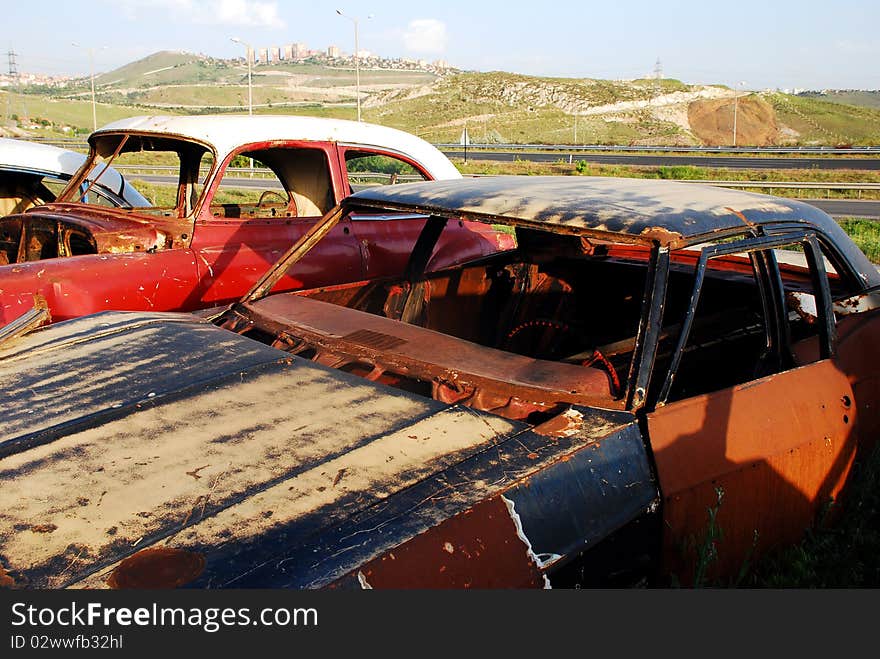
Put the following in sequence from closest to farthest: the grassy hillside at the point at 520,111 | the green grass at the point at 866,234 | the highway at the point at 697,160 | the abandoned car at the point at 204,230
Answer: the abandoned car at the point at 204,230
the green grass at the point at 866,234
the highway at the point at 697,160
the grassy hillside at the point at 520,111

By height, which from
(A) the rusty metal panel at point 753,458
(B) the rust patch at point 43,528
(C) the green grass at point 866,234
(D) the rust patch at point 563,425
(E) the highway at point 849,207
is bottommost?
(E) the highway at point 849,207

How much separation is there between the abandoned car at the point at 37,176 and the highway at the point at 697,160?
28646mm

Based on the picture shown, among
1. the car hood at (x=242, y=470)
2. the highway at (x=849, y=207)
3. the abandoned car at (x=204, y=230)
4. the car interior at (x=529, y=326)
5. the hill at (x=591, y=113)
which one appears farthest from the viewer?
the hill at (x=591, y=113)

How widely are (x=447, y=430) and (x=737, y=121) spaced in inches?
2977

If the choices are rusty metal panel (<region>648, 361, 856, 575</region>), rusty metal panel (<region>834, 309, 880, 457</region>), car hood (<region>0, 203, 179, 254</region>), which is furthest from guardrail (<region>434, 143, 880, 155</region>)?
rusty metal panel (<region>648, 361, 856, 575</region>)

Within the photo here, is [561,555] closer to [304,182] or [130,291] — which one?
[130,291]

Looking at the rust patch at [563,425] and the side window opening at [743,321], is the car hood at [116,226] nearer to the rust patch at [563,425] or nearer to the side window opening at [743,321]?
the side window opening at [743,321]

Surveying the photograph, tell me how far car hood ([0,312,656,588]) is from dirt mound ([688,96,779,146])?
69.5 m

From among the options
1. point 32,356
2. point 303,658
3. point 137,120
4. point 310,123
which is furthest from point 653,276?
point 137,120

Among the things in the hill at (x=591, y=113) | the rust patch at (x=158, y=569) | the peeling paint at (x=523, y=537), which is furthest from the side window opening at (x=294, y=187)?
the hill at (x=591, y=113)

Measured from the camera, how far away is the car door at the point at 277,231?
5.30 metres

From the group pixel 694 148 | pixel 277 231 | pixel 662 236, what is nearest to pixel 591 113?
pixel 694 148

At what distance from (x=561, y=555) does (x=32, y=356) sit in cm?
198

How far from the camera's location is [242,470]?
Result: 2014mm
